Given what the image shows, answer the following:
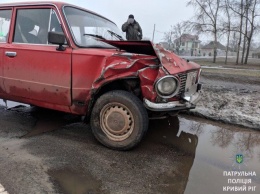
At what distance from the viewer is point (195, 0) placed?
35.1 m

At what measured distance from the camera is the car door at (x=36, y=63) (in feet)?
11.8

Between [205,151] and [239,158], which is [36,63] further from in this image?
[239,158]

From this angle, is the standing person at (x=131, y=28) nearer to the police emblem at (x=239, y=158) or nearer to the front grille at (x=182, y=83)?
the front grille at (x=182, y=83)

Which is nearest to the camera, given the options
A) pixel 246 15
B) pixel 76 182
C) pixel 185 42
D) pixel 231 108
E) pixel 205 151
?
pixel 76 182

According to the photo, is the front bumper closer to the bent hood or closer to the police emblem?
the bent hood

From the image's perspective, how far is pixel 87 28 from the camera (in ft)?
13.0

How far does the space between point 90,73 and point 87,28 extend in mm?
927

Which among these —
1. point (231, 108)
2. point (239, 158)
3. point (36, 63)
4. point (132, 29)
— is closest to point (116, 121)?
point (36, 63)

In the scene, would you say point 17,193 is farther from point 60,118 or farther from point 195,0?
point 195,0

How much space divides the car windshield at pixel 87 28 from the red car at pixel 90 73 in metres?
0.02

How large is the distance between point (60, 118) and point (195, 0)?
34814mm

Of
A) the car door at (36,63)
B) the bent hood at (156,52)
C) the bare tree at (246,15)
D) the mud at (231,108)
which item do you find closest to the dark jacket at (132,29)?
the mud at (231,108)

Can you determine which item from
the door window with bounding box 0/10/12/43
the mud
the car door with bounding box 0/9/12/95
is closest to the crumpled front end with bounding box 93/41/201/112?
the mud

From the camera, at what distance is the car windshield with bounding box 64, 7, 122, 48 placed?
3688 millimetres
